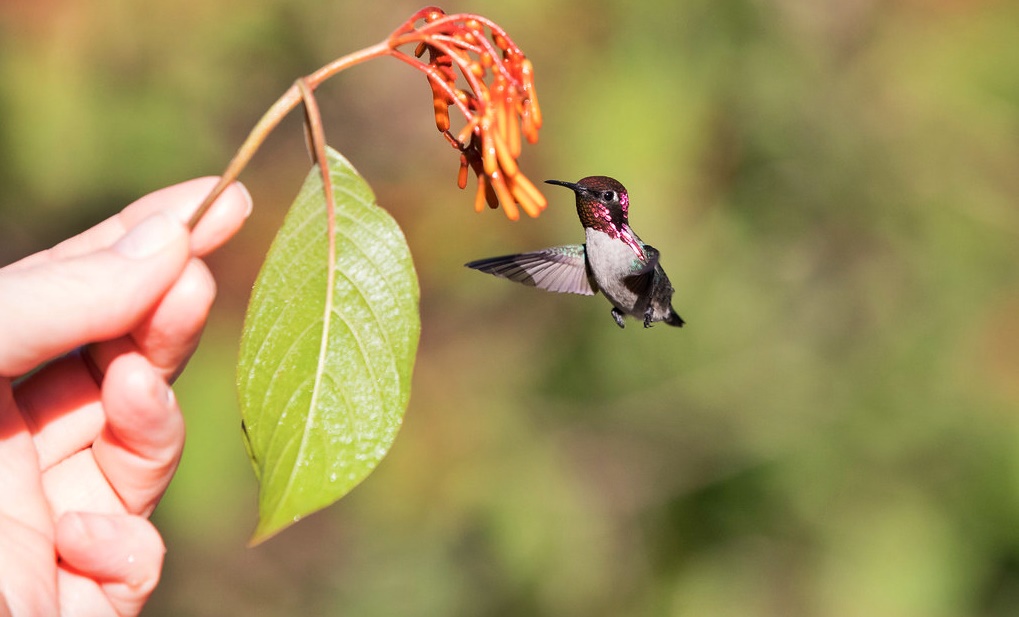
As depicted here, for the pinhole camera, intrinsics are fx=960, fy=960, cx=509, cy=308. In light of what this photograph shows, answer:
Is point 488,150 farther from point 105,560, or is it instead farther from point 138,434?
point 105,560

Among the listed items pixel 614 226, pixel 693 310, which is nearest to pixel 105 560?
pixel 614 226

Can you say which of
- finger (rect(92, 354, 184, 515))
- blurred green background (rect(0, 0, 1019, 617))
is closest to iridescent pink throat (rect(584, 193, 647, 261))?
finger (rect(92, 354, 184, 515))

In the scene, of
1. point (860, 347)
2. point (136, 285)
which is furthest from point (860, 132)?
point (136, 285)

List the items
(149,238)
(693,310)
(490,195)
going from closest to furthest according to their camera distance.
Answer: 1. (490,195)
2. (149,238)
3. (693,310)

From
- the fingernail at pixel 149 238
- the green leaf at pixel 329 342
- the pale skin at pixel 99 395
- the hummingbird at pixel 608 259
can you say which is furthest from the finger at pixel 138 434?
the hummingbird at pixel 608 259

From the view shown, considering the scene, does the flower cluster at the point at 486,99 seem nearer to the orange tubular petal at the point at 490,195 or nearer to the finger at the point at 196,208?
the orange tubular petal at the point at 490,195

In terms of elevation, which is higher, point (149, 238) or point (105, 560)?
point (149, 238)

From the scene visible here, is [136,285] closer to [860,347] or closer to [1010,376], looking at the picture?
[860,347]

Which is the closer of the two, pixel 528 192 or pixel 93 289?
pixel 528 192
